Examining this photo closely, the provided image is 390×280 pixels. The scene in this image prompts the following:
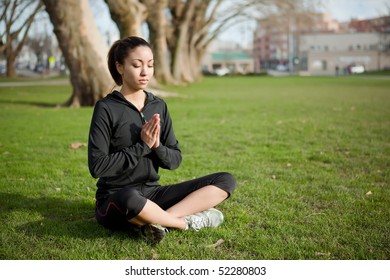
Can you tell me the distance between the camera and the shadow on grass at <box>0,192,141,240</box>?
3.76 m

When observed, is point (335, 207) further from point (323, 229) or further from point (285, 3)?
point (285, 3)

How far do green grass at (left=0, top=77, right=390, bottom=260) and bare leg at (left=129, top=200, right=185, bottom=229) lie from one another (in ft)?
0.38

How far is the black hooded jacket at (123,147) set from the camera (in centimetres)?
354

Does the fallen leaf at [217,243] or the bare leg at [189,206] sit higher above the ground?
the bare leg at [189,206]


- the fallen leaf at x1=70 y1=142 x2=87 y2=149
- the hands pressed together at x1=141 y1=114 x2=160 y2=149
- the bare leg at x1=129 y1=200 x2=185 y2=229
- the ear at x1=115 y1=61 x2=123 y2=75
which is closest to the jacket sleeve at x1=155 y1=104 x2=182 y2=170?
the hands pressed together at x1=141 y1=114 x2=160 y2=149

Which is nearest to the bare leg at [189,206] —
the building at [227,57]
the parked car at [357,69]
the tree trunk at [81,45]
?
the tree trunk at [81,45]

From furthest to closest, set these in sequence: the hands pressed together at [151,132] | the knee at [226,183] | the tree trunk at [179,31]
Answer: the tree trunk at [179,31] < the knee at [226,183] < the hands pressed together at [151,132]

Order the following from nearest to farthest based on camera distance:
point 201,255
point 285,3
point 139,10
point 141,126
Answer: point 201,255
point 141,126
point 139,10
point 285,3

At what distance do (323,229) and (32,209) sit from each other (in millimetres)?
2731

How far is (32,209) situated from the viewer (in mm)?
4434

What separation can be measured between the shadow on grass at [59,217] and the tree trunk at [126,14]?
46.0 ft

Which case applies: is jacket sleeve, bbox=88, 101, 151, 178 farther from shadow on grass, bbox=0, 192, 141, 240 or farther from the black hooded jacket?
shadow on grass, bbox=0, 192, 141, 240

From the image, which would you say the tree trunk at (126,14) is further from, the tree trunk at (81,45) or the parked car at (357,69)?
the parked car at (357,69)

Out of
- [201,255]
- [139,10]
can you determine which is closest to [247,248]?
[201,255]
